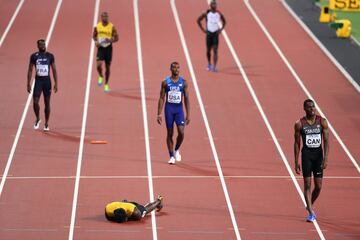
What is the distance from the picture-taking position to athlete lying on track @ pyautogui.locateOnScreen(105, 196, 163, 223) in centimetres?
1670

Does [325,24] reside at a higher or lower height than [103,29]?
lower

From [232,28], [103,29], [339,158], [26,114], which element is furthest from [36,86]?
[232,28]

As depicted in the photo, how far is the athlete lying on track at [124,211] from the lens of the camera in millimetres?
16703

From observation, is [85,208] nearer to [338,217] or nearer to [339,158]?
[338,217]

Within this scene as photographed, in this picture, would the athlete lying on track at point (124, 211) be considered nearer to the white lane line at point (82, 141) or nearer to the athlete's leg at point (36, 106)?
the white lane line at point (82, 141)

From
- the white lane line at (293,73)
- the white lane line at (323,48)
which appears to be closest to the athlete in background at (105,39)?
the white lane line at (293,73)

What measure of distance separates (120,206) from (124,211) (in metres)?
0.12

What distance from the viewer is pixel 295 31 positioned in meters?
33.0

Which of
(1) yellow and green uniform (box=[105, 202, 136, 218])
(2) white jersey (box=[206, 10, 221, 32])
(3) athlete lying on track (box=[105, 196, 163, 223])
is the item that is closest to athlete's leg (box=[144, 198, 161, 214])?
(3) athlete lying on track (box=[105, 196, 163, 223])

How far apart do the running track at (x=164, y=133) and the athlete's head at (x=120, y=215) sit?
0.11 meters

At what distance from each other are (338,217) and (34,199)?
180 inches

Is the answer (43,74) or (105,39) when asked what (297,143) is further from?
(105,39)

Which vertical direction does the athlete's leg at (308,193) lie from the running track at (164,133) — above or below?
above

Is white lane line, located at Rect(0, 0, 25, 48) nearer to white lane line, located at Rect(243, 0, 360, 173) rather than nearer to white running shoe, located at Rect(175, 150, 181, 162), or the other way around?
white lane line, located at Rect(243, 0, 360, 173)
